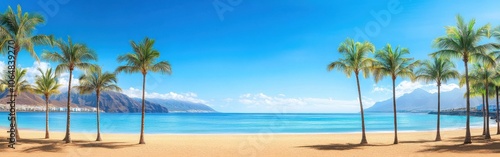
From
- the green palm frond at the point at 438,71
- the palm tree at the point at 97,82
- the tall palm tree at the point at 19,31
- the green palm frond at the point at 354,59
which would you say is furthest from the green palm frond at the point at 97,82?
the green palm frond at the point at 438,71

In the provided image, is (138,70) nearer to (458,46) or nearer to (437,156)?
(437,156)

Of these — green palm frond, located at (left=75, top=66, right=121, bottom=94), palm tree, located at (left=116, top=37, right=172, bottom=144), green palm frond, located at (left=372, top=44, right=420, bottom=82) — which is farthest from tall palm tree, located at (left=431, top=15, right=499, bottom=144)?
green palm frond, located at (left=75, top=66, right=121, bottom=94)

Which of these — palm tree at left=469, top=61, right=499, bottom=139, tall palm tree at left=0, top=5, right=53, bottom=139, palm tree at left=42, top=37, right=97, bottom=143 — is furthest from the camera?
palm tree at left=469, top=61, right=499, bottom=139

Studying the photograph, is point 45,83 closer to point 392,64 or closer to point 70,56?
point 70,56

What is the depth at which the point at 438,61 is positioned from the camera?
3025cm

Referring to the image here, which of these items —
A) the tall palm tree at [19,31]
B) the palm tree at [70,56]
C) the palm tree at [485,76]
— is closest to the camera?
the tall palm tree at [19,31]

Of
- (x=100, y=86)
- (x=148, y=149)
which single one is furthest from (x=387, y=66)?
(x=100, y=86)

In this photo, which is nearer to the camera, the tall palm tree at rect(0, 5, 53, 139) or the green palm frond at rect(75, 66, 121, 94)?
the tall palm tree at rect(0, 5, 53, 139)

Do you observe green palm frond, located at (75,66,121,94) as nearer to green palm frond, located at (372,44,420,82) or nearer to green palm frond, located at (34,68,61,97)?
green palm frond, located at (34,68,61,97)

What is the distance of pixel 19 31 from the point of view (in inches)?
914

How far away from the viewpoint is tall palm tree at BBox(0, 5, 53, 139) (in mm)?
23028

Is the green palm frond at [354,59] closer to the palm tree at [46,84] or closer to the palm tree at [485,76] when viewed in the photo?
the palm tree at [485,76]

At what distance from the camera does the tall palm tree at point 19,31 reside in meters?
23.0

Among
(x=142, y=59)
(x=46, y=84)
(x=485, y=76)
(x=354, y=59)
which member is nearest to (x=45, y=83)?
(x=46, y=84)
